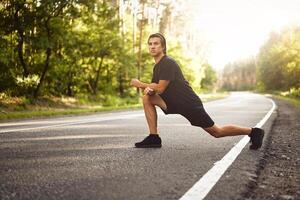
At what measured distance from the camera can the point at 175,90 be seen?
562cm

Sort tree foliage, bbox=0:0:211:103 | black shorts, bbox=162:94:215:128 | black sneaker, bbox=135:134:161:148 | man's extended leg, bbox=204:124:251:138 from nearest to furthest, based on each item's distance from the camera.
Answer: black shorts, bbox=162:94:215:128 < man's extended leg, bbox=204:124:251:138 < black sneaker, bbox=135:134:161:148 < tree foliage, bbox=0:0:211:103

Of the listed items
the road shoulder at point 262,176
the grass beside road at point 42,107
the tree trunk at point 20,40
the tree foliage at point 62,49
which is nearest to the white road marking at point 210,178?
the road shoulder at point 262,176

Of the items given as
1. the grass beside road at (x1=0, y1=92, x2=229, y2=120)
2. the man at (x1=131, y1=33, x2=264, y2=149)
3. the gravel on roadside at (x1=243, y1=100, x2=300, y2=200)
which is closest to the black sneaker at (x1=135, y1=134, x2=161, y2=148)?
the man at (x1=131, y1=33, x2=264, y2=149)

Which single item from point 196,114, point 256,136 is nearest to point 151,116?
point 196,114

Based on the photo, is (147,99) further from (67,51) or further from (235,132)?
(67,51)

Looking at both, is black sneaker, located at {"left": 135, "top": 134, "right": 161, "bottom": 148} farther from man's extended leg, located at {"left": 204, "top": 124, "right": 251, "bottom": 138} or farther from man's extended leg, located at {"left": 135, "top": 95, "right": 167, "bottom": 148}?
man's extended leg, located at {"left": 204, "top": 124, "right": 251, "bottom": 138}

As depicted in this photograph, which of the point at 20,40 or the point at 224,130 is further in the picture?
the point at 20,40

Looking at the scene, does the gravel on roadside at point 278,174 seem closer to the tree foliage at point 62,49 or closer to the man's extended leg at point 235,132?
the man's extended leg at point 235,132

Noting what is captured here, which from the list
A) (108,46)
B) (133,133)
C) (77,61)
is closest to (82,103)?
(77,61)

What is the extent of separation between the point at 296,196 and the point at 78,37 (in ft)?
69.6

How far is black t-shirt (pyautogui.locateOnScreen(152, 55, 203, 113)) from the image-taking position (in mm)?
5555

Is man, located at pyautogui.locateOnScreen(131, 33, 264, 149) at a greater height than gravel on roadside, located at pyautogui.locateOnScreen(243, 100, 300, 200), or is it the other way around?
man, located at pyautogui.locateOnScreen(131, 33, 264, 149)

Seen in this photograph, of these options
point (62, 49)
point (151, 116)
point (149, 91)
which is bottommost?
point (151, 116)

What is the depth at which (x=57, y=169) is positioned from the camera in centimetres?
412
